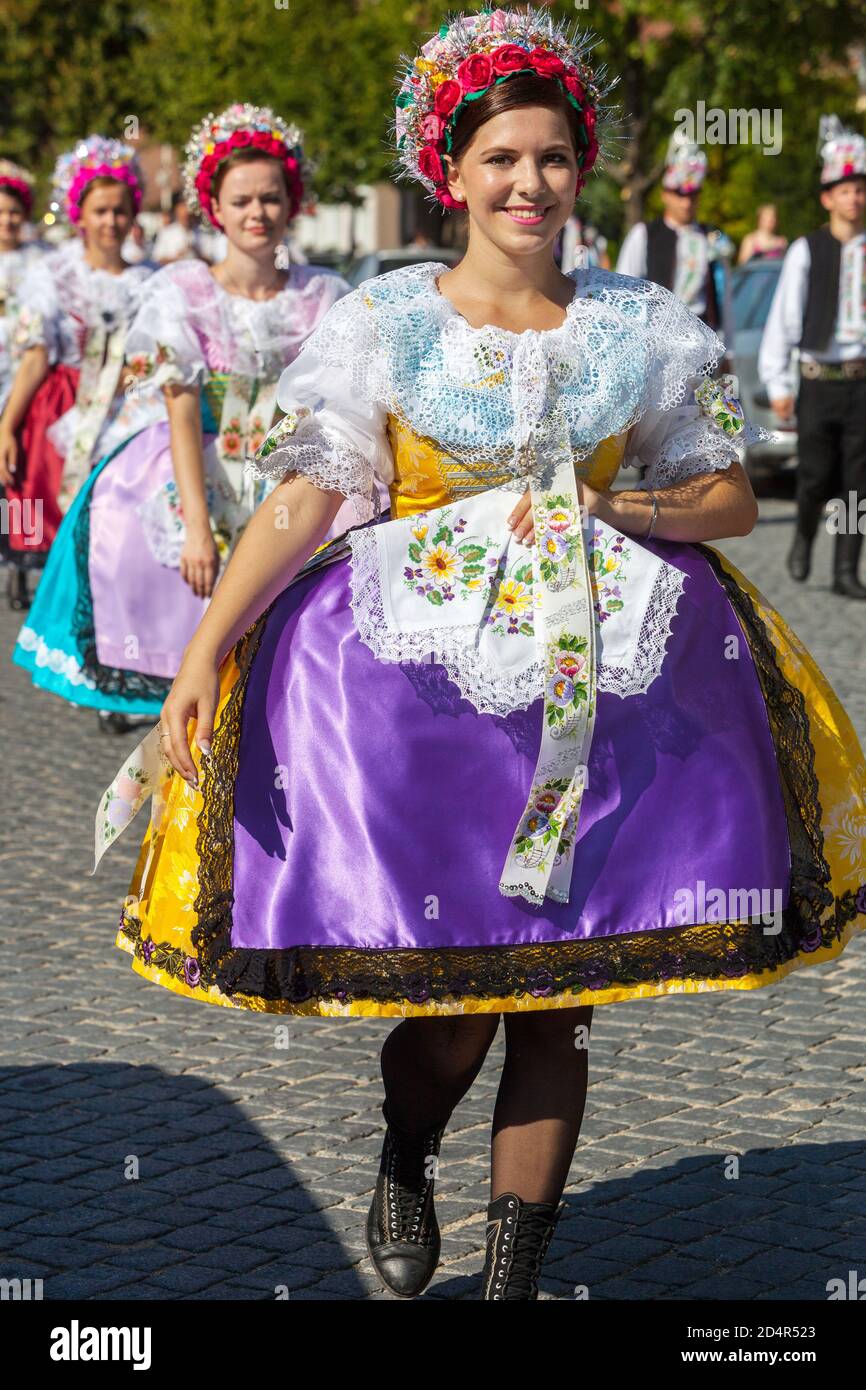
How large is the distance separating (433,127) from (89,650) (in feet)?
14.9

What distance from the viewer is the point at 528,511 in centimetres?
324

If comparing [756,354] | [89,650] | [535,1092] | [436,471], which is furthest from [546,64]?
[756,354]

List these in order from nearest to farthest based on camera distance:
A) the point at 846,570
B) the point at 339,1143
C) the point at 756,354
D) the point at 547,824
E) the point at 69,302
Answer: the point at 547,824, the point at 339,1143, the point at 69,302, the point at 846,570, the point at 756,354

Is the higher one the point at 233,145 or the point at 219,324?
the point at 233,145

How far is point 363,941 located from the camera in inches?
124

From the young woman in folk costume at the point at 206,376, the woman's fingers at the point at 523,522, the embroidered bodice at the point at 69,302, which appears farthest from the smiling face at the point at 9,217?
the woman's fingers at the point at 523,522

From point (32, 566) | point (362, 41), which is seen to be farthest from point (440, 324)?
point (362, 41)

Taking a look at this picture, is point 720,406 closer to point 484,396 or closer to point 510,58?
point 484,396

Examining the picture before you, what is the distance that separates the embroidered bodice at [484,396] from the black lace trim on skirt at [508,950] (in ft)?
0.83

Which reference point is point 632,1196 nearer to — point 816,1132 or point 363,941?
point 816,1132

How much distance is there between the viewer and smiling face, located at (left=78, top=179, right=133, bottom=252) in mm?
9312

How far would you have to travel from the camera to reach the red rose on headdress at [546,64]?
329 centimetres

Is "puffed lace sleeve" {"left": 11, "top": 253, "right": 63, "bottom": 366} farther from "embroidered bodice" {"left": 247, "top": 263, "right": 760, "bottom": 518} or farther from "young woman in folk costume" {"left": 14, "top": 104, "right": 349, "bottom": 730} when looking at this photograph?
"embroidered bodice" {"left": 247, "top": 263, "right": 760, "bottom": 518}
